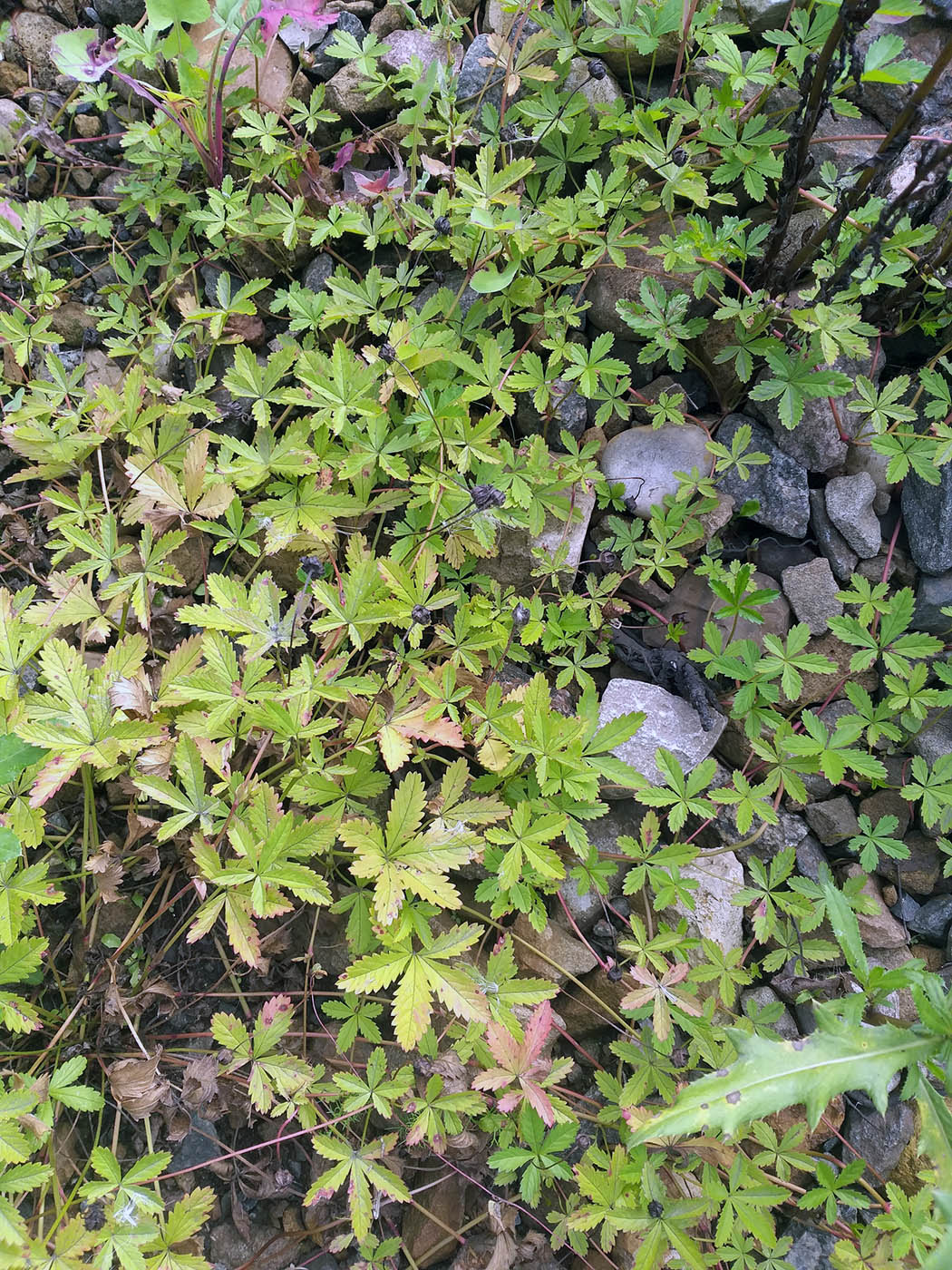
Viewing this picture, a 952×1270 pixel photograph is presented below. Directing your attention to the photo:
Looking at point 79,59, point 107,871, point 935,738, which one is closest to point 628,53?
point 79,59

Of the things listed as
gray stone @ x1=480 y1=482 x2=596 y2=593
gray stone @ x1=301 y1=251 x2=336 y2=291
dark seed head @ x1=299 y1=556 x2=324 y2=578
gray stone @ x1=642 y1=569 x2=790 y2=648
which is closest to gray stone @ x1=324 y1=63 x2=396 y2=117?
gray stone @ x1=301 y1=251 x2=336 y2=291

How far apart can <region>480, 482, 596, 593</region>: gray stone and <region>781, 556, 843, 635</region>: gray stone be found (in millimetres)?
771

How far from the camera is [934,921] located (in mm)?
2895

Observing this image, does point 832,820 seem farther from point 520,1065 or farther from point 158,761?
point 158,761

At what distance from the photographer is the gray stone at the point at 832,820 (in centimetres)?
290

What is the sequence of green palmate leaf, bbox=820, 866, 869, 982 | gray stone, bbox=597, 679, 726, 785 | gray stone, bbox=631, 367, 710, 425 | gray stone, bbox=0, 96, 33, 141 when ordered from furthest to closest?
gray stone, bbox=0, 96, 33, 141 < gray stone, bbox=631, 367, 710, 425 < gray stone, bbox=597, 679, 726, 785 < green palmate leaf, bbox=820, 866, 869, 982

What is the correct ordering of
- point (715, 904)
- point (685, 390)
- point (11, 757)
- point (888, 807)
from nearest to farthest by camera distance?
point (11, 757) < point (715, 904) < point (888, 807) < point (685, 390)

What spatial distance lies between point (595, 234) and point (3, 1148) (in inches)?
127

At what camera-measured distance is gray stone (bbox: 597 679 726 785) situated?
2818 millimetres

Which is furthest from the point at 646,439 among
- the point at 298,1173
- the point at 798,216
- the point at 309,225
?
the point at 298,1173

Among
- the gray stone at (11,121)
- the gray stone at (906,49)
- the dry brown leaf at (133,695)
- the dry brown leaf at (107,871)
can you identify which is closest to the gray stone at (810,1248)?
the dry brown leaf at (107,871)

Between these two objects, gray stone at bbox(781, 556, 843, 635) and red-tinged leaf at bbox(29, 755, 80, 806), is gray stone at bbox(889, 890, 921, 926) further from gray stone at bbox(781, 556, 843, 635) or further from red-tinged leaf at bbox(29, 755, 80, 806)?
red-tinged leaf at bbox(29, 755, 80, 806)

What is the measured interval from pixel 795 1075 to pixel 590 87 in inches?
129

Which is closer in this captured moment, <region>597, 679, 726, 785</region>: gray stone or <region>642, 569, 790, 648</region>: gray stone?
<region>597, 679, 726, 785</region>: gray stone
